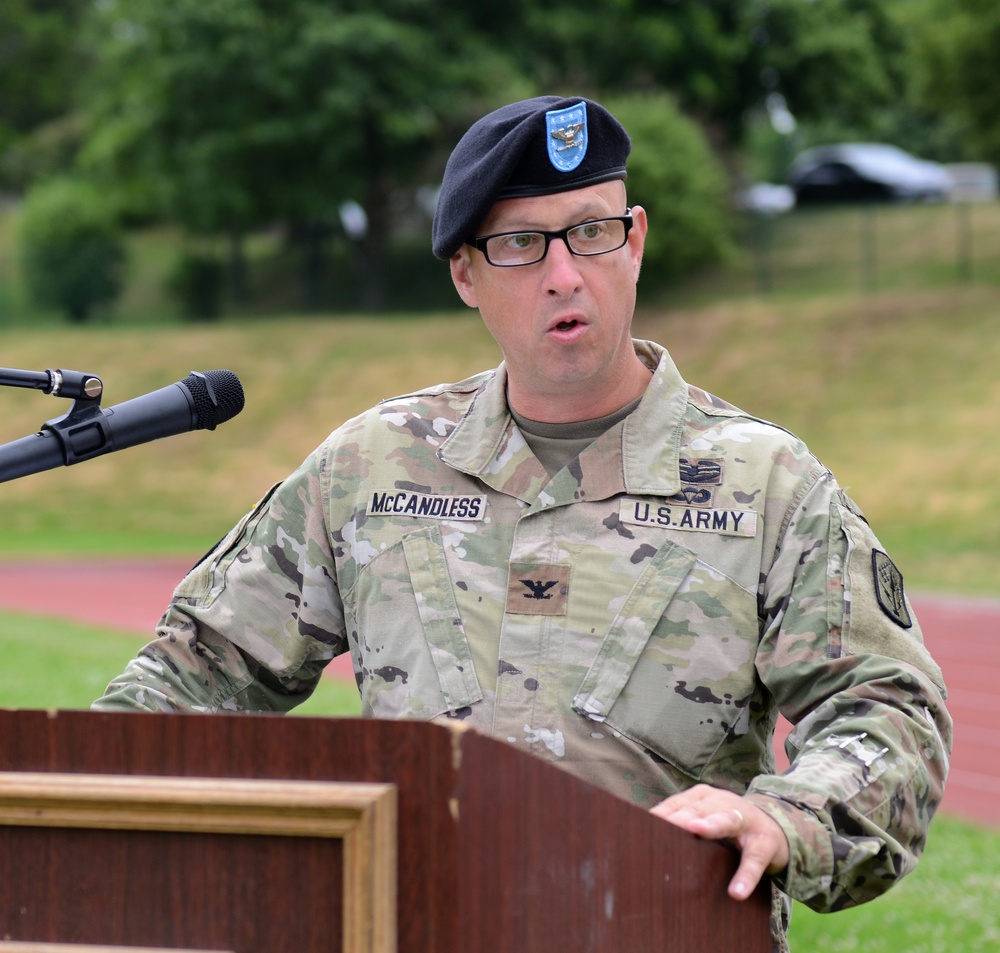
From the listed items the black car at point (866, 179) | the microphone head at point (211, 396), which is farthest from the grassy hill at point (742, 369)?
the microphone head at point (211, 396)

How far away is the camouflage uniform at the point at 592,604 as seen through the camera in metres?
2.05

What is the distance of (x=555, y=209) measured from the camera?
87.5 inches

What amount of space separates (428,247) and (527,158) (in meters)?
28.4

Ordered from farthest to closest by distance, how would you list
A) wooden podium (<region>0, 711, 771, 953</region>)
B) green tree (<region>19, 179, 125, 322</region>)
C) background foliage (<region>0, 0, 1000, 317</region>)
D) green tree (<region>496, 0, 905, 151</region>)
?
green tree (<region>19, 179, 125, 322</region>), green tree (<region>496, 0, 905, 151</region>), background foliage (<region>0, 0, 1000, 317</region>), wooden podium (<region>0, 711, 771, 953</region>)

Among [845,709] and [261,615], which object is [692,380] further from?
[845,709]

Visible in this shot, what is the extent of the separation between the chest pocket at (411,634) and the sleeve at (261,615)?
8 cm

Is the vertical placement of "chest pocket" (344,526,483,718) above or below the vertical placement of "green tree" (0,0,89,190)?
below

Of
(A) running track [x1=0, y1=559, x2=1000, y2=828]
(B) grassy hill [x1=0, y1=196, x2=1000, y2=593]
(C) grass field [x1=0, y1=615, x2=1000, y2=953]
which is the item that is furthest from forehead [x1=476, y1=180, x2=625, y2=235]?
(B) grassy hill [x1=0, y1=196, x2=1000, y2=593]

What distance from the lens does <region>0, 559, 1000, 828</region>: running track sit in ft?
26.8

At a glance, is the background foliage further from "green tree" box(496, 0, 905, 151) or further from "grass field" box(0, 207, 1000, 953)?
"grass field" box(0, 207, 1000, 953)

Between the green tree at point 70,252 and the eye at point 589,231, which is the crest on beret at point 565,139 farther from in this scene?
the green tree at point 70,252

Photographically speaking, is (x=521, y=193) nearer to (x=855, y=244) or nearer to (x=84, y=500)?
(x=84, y=500)

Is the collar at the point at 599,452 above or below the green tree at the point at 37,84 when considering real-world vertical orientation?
below

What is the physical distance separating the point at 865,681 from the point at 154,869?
3.27 feet
